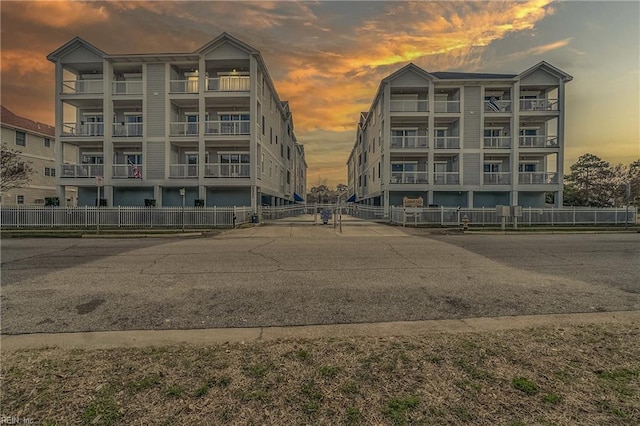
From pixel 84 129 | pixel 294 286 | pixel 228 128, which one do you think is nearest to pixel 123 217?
pixel 228 128

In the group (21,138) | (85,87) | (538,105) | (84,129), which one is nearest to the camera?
(84,129)

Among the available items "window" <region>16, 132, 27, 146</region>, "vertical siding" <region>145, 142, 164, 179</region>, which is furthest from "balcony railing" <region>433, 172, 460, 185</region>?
"window" <region>16, 132, 27, 146</region>

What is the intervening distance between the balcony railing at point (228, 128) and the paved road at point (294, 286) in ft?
53.3

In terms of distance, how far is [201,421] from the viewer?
260 cm

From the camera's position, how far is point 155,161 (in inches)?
1059

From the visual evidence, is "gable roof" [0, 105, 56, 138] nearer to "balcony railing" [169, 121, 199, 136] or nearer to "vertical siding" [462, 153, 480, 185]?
"balcony railing" [169, 121, 199, 136]

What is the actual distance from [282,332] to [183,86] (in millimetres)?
28979

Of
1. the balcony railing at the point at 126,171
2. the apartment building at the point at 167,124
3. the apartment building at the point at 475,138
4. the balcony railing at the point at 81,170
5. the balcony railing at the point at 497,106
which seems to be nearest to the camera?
the apartment building at the point at 167,124

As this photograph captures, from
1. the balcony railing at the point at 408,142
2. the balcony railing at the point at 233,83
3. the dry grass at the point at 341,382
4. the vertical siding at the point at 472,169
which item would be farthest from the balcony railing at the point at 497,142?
the dry grass at the point at 341,382

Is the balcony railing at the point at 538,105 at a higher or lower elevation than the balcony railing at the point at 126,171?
higher

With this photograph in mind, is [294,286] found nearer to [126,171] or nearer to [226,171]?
[226,171]

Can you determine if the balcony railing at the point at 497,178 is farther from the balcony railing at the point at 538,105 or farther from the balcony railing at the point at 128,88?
the balcony railing at the point at 128,88

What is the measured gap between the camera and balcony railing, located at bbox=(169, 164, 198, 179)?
26719 mm

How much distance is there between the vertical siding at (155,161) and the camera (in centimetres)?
2688
